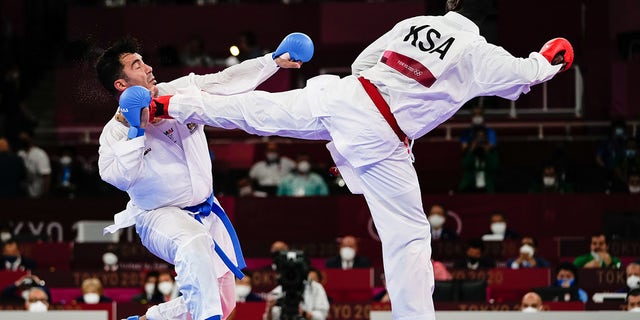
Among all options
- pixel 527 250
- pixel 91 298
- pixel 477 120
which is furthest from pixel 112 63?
pixel 477 120

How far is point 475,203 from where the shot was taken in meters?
15.9

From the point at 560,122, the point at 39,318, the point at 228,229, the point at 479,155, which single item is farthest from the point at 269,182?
the point at 228,229

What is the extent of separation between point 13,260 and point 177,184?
8.27 metres

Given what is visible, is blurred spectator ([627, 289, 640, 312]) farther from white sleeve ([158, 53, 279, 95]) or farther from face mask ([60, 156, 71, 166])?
face mask ([60, 156, 71, 166])

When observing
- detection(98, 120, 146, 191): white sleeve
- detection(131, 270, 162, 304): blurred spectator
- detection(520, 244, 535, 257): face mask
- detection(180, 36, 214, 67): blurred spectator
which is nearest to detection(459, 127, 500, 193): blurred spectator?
detection(520, 244, 535, 257): face mask

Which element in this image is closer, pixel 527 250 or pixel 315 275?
pixel 315 275

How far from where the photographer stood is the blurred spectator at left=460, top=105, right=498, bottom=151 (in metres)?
17.1

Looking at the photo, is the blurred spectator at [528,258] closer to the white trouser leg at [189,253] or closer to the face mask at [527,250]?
the face mask at [527,250]

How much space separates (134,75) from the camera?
739 centimetres

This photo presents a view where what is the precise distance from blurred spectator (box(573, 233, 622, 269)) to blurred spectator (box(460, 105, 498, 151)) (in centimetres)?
292

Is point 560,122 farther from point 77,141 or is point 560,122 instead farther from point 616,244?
point 77,141

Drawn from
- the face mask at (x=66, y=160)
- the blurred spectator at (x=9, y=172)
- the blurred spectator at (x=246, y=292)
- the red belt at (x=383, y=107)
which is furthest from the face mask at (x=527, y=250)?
the red belt at (x=383, y=107)

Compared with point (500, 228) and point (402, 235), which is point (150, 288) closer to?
point (500, 228)

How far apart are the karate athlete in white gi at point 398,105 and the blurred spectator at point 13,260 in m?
8.59
